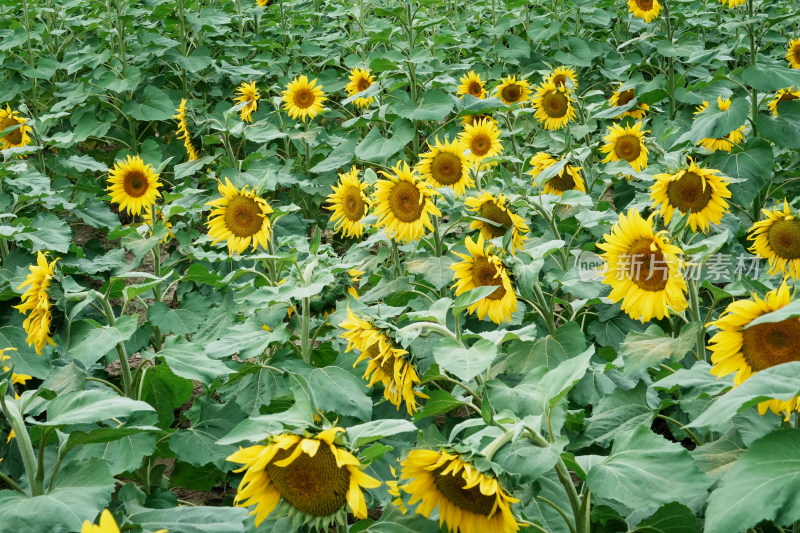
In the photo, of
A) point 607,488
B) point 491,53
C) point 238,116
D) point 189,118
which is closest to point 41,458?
point 607,488

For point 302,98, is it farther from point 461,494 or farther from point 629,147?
point 461,494

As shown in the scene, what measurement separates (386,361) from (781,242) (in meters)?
1.43

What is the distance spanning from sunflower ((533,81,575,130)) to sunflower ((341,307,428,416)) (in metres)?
2.84

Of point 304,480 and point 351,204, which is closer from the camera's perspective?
point 304,480

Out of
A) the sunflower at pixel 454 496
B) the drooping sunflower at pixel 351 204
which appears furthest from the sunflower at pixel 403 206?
the sunflower at pixel 454 496

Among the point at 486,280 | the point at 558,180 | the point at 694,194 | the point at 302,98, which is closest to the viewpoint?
the point at 486,280

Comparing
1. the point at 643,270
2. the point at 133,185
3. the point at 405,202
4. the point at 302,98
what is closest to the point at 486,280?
the point at 643,270

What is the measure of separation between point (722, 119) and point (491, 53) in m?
2.99

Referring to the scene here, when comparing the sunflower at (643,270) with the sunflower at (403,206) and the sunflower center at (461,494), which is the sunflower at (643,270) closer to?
the sunflower at (403,206)

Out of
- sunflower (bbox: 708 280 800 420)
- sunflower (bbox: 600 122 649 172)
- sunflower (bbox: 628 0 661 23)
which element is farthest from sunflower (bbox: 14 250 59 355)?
sunflower (bbox: 628 0 661 23)

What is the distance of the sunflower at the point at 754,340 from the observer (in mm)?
1505

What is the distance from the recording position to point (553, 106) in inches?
172

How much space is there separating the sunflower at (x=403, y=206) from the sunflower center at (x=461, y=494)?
1.45 metres

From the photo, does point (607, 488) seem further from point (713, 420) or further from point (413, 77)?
point (413, 77)
